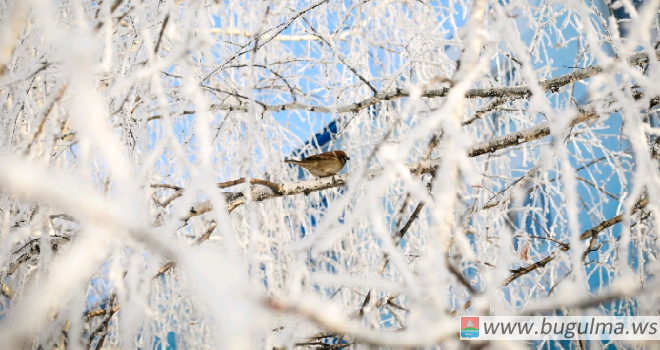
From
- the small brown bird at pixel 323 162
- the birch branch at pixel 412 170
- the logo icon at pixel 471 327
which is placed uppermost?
the small brown bird at pixel 323 162

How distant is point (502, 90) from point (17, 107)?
1.57 metres

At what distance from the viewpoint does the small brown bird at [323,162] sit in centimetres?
317

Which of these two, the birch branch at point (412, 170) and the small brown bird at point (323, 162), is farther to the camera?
the small brown bird at point (323, 162)

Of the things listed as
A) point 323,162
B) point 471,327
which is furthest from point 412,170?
point 323,162

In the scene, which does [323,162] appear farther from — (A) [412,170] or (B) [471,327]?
(B) [471,327]

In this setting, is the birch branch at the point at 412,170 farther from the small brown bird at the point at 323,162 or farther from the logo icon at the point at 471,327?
the small brown bird at the point at 323,162

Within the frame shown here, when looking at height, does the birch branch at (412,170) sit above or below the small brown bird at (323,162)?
below

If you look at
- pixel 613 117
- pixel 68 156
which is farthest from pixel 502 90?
pixel 613 117

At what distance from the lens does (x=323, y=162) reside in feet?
10.6

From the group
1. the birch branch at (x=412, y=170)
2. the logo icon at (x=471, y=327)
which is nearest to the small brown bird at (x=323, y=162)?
the birch branch at (x=412, y=170)

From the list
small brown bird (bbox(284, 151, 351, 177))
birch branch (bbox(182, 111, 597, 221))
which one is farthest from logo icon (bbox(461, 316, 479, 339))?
small brown bird (bbox(284, 151, 351, 177))

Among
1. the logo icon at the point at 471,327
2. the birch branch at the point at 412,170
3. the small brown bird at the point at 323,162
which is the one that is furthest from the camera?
the small brown bird at the point at 323,162

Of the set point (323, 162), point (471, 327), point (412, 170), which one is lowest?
point (471, 327)

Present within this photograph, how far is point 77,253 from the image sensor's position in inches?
23.5
